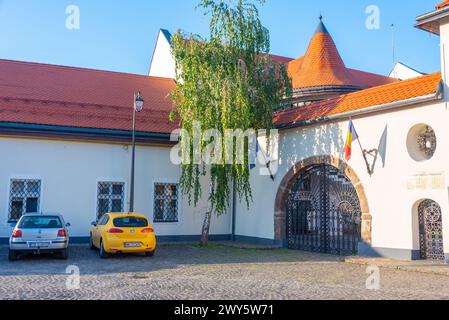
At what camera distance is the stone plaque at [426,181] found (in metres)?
12.9

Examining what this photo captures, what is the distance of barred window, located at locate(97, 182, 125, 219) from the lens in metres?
19.2

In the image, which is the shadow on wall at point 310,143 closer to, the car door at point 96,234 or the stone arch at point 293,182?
the stone arch at point 293,182

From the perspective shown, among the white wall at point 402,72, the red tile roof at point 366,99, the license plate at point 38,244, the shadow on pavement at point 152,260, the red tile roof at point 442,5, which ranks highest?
the white wall at point 402,72

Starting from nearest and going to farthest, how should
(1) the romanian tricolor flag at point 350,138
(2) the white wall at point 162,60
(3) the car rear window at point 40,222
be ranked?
(3) the car rear window at point 40,222, (1) the romanian tricolor flag at point 350,138, (2) the white wall at point 162,60

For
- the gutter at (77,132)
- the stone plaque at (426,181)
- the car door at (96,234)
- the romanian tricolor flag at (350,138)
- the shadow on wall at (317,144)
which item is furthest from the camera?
the gutter at (77,132)

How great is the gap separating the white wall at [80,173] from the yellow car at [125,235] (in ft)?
13.3

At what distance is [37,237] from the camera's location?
44.2 ft

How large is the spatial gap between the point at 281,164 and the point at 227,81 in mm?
4313

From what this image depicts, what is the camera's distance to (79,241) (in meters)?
18.6

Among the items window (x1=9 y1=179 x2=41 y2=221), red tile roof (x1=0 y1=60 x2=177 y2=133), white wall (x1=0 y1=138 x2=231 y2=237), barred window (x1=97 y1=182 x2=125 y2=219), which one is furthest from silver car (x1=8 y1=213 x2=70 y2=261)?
red tile roof (x1=0 y1=60 x2=177 y2=133)

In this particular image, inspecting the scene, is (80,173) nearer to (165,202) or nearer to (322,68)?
(165,202)

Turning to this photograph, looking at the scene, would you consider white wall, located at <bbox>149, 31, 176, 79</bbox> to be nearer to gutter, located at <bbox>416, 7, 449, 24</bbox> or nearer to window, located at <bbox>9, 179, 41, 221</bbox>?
window, located at <bbox>9, 179, 41, 221</bbox>

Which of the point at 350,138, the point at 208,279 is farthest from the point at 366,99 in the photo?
the point at 208,279

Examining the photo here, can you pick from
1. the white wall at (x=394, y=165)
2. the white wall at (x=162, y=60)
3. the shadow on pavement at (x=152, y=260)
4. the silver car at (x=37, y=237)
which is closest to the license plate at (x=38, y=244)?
the silver car at (x=37, y=237)
